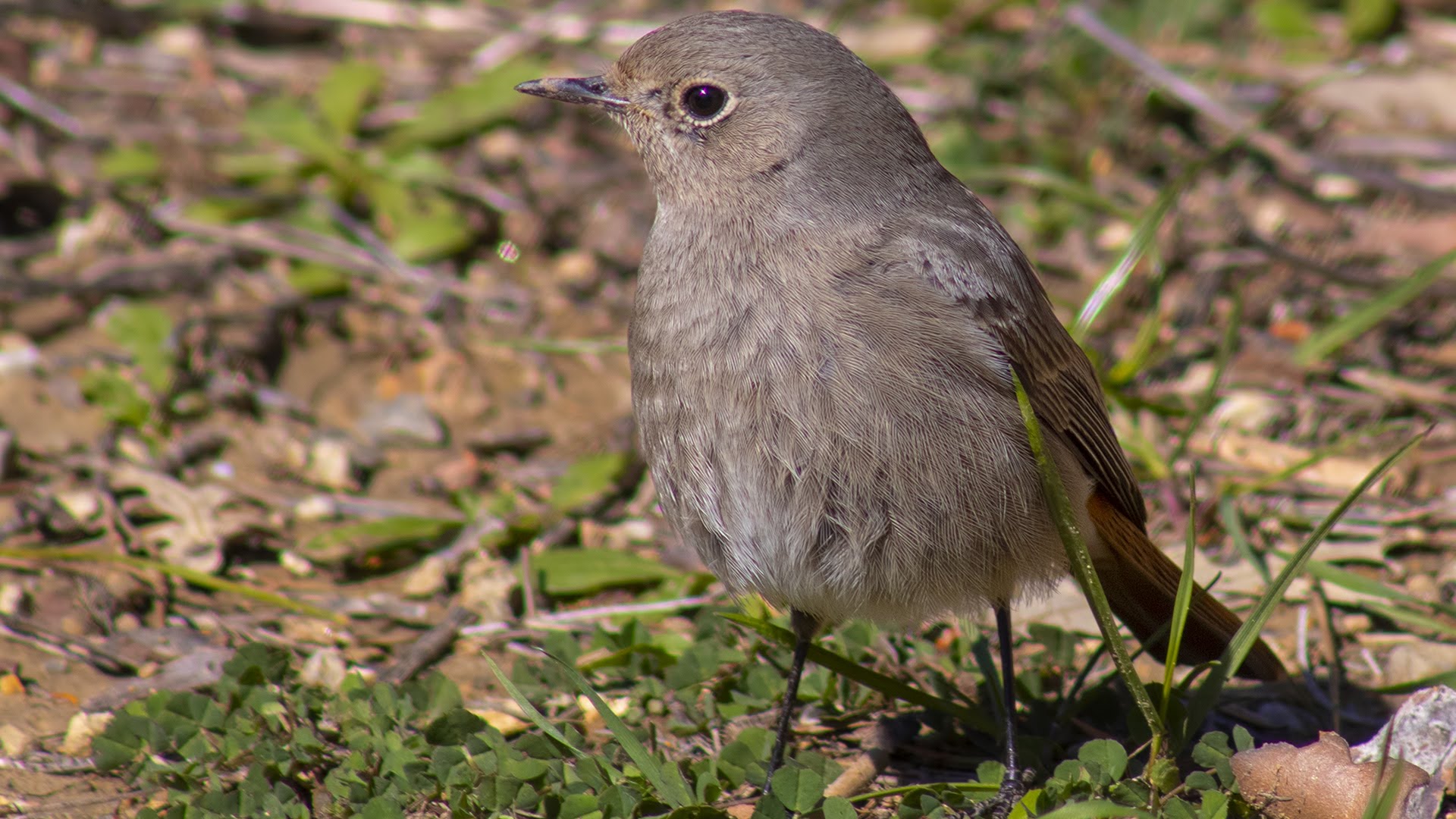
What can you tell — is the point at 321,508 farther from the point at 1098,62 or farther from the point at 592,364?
the point at 1098,62

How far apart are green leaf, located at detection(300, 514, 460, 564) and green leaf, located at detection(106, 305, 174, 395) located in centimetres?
120

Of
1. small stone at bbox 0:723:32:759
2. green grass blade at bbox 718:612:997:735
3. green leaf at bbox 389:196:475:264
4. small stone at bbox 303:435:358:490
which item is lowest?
small stone at bbox 0:723:32:759

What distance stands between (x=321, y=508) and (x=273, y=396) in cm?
83

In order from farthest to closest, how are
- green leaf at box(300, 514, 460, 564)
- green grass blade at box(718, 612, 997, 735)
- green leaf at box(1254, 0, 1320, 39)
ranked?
green leaf at box(1254, 0, 1320, 39)
green leaf at box(300, 514, 460, 564)
green grass blade at box(718, 612, 997, 735)

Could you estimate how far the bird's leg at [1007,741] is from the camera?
148 inches

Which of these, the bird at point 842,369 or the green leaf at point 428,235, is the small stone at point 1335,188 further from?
the green leaf at point 428,235

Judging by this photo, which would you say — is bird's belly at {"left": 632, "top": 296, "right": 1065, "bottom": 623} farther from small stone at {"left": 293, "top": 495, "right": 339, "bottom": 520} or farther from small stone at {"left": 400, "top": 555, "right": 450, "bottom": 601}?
small stone at {"left": 293, "top": 495, "right": 339, "bottom": 520}

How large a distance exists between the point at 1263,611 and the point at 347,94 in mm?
5138

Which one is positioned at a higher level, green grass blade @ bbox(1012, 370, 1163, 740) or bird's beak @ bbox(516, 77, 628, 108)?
bird's beak @ bbox(516, 77, 628, 108)

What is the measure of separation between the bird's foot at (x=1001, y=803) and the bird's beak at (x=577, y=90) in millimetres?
2210

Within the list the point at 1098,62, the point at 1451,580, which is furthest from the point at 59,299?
the point at 1451,580

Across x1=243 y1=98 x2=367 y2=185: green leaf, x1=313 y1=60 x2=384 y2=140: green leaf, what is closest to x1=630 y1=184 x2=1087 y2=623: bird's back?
x1=243 y1=98 x2=367 y2=185: green leaf

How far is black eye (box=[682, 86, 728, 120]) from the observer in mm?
4031

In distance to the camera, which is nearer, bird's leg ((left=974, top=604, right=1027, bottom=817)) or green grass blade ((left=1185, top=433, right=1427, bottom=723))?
green grass blade ((left=1185, top=433, right=1427, bottom=723))
